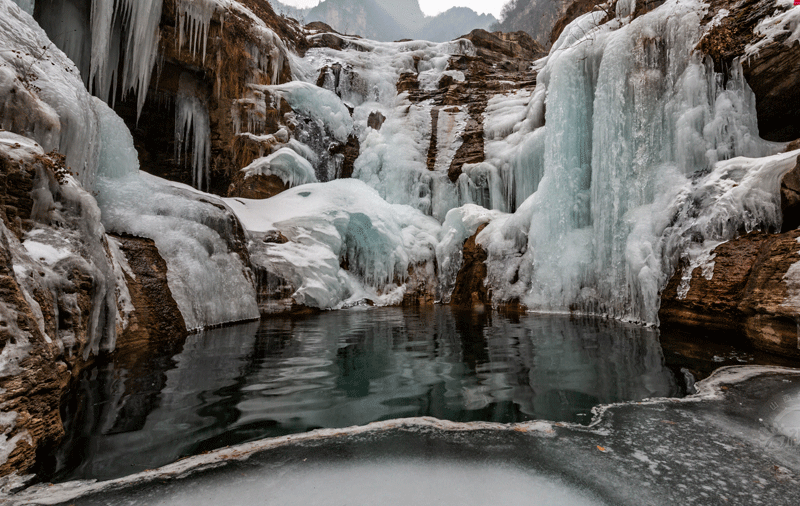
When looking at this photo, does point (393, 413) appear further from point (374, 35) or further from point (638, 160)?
point (374, 35)

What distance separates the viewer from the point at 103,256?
3.68m

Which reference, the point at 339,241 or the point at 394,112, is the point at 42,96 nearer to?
the point at 339,241

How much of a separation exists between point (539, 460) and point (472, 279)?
382 inches

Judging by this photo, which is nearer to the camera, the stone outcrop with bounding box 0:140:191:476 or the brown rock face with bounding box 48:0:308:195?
the stone outcrop with bounding box 0:140:191:476

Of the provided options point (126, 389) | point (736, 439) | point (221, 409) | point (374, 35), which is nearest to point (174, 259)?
point (126, 389)

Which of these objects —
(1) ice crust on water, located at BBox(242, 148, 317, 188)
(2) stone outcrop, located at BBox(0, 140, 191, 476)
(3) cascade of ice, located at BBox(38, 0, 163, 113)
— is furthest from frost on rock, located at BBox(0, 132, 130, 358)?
(1) ice crust on water, located at BBox(242, 148, 317, 188)

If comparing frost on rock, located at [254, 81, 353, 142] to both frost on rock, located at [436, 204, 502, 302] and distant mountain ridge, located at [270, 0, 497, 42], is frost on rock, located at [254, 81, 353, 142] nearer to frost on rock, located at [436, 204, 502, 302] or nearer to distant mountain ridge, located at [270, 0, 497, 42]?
frost on rock, located at [436, 204, 502, 302]

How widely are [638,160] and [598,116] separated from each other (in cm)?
148

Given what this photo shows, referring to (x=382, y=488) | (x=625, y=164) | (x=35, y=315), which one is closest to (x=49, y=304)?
(x=35, y=315)

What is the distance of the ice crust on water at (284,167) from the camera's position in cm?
1206

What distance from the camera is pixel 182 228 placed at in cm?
676

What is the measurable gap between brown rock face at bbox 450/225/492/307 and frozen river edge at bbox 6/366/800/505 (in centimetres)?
843

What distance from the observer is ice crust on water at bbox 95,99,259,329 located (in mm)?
6180

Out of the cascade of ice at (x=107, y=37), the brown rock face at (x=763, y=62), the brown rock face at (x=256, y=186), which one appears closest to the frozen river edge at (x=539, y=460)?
the brown rock face at (x=763, y=62)
